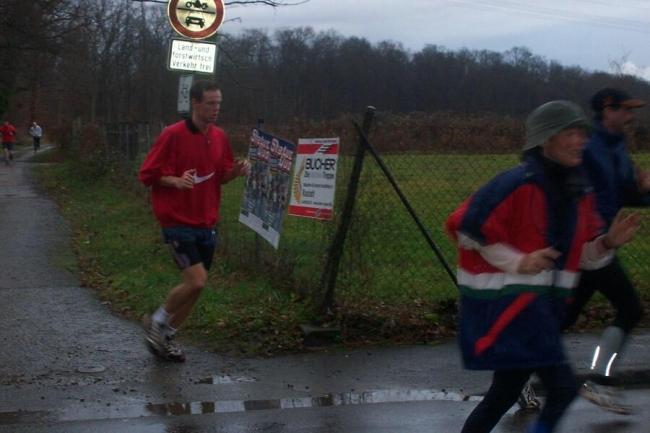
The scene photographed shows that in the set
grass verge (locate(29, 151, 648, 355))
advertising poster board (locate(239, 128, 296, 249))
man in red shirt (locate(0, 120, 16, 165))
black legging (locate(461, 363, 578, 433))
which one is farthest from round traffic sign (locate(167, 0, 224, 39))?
man in red shirt (locate(0, 120, 16, 165))

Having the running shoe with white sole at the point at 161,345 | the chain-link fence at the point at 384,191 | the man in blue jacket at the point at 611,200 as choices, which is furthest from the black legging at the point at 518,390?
the chain-link fence at the point at 384,191

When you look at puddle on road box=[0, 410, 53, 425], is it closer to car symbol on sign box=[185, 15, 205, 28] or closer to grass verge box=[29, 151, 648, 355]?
grass verge box=[29, 151, 648, 355]

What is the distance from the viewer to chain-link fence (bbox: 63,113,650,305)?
7.40 meters

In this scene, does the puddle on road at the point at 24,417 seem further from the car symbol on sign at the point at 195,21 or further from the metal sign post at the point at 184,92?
the car symbol on sign at the point at 195,21

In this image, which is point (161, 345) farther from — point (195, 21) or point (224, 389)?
point (195, 21)

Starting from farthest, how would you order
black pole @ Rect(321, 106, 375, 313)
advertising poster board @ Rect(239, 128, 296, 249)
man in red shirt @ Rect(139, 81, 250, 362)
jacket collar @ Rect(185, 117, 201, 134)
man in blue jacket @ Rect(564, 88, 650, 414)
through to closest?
advertising poster board @ Rect(239, 128, 296, 249)
black pole @ Rect(321, 106, 375, 313)
jacket collar @ Rect(185, 117, 201, 134)
man in red shirt @ Rect(139, 81, 250, 362)
man in blue jacket @ Rect(564, 88, 650, 414)

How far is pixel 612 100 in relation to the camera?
5.71m

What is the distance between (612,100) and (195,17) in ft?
16.3

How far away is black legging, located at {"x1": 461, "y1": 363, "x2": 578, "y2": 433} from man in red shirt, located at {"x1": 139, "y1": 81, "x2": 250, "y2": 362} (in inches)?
111

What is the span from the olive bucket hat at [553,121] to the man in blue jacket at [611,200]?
1.43 metres

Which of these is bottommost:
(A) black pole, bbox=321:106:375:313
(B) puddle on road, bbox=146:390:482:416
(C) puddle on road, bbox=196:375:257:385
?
(C) puddle on road, bbox=196:375:257:385

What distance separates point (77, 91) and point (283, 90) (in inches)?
1325

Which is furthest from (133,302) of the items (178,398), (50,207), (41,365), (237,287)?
(50,207)

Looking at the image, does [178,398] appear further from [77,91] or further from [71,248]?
[77,91]
